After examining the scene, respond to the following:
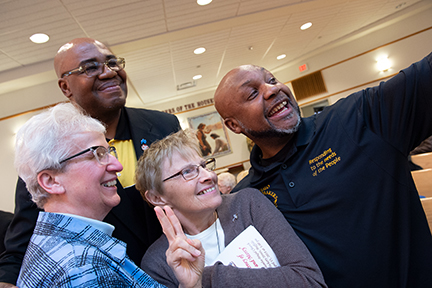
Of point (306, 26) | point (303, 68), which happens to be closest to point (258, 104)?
point (306, 26)

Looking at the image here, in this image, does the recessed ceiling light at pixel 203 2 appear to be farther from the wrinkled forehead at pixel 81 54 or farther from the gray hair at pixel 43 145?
the gray hair at pixel 43 145

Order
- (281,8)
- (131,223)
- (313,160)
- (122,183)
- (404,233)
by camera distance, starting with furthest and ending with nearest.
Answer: (281,8) → (122,183) → (131,223) → (313,160) → (404,233)

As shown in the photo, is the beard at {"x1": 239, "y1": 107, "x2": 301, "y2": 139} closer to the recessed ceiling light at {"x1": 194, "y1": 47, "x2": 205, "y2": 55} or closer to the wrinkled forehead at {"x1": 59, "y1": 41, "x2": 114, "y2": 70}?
the wrinkled forehead at {"x1": 59, "y1": 41, "x2": 114, "y2": 70}

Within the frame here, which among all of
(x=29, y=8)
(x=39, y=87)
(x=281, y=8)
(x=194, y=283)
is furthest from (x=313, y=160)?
(x=39, y=87)

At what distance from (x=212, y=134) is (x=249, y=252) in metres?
9.30

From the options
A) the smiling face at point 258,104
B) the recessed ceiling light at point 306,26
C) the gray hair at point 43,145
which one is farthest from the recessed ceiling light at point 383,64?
the gray hair at point 43,145

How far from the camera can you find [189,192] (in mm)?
1395

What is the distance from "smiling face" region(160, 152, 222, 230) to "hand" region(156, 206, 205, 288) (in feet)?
0.97

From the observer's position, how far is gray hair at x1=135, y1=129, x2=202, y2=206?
1.47 meters

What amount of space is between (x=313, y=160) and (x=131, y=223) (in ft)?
3.65

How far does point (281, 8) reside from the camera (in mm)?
5488

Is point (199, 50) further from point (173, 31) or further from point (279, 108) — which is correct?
point (279, 108)

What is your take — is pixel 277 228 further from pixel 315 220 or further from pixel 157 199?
pixel 157 199

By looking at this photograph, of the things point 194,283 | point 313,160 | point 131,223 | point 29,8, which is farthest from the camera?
point 29,8
